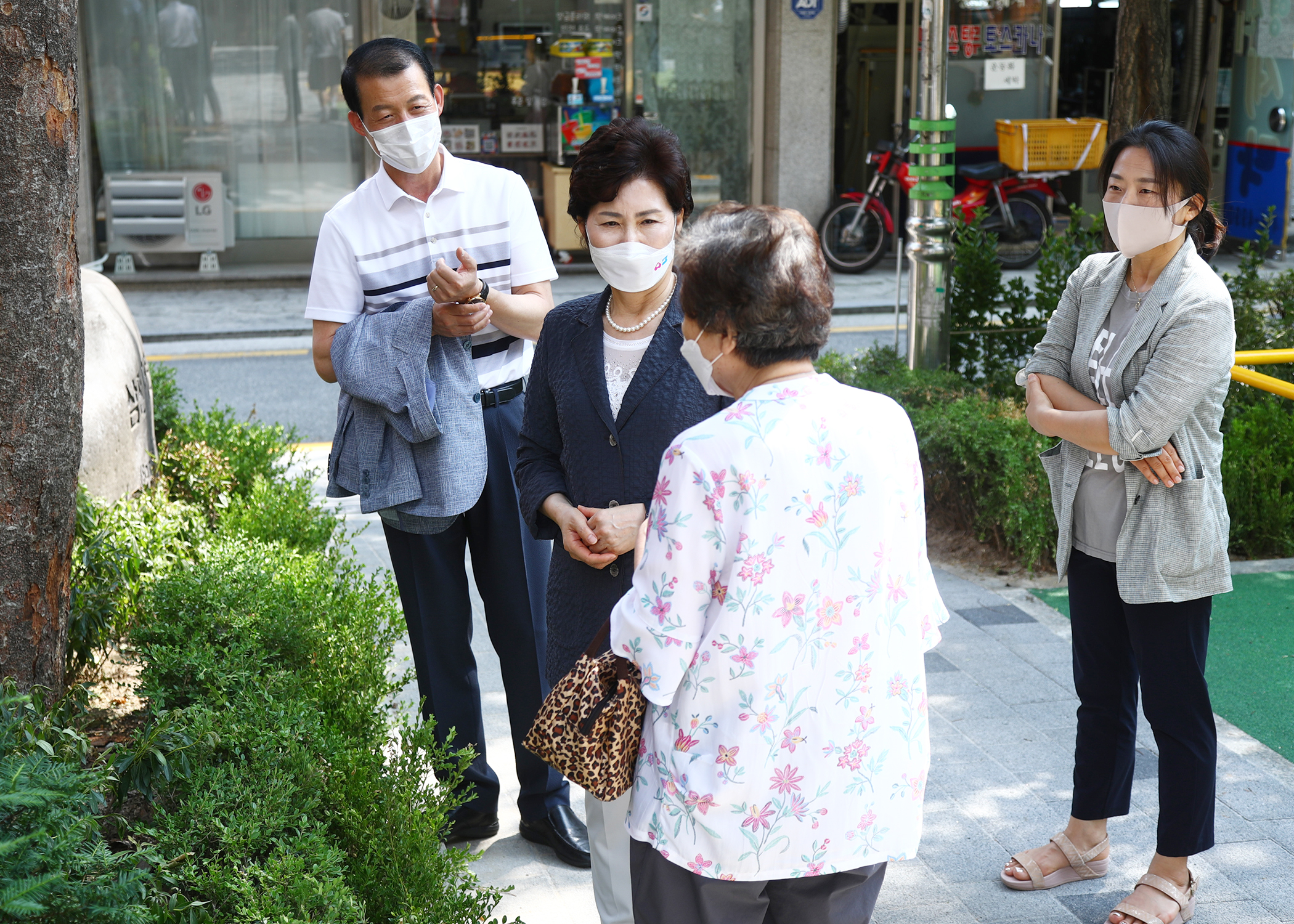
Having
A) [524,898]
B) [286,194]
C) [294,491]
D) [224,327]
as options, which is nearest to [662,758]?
[524,898]

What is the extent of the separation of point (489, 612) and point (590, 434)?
1.00 metres

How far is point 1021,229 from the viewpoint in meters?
14.5

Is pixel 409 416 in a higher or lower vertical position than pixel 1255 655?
higher

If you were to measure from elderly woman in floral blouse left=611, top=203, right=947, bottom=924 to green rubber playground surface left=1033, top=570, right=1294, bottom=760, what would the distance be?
2.67 m

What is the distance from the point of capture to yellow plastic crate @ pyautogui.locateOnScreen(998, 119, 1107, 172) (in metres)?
13.9

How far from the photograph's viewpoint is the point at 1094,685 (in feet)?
10.7

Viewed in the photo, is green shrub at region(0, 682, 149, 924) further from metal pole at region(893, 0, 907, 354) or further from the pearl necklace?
metal pole at region(893, 0, 907, 354)

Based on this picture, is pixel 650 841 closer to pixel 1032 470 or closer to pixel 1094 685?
pixel 1094 685

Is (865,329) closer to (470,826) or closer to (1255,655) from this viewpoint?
(1255,655)

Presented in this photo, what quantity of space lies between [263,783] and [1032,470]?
3.83 meters

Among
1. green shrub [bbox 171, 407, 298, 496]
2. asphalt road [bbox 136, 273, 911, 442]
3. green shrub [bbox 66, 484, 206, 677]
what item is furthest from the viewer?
asphalt road [bbox 136, 273, 911, 442]

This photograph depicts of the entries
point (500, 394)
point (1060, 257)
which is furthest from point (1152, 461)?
point (1060, 257)

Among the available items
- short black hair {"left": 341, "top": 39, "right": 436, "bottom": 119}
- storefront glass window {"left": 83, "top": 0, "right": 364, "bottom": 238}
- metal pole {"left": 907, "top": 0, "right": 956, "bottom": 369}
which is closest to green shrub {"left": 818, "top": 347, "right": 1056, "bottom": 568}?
metal pole {"left": 907, "top": 0, "right": 956, "bottom": 369}

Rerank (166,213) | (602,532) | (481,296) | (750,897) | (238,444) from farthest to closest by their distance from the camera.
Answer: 1. (166,213)
2. (238,444)
3. (481,296)
4. (602,532)
5. (750,897)
